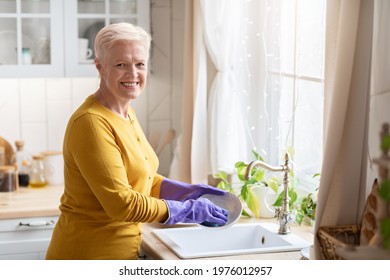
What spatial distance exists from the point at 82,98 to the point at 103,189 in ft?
5.06

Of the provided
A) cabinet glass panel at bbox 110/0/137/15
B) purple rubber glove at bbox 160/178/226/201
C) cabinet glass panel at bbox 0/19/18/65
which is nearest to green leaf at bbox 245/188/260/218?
purple rubber glove at bbox 160/178/226/201

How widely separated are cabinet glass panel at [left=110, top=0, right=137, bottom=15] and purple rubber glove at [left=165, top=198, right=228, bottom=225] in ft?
4.31

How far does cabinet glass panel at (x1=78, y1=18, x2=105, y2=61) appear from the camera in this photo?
3.46 metres

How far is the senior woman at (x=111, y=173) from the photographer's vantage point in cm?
222

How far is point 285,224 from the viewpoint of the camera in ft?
8.88

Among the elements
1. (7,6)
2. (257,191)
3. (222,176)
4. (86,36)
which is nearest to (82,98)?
(86,36)

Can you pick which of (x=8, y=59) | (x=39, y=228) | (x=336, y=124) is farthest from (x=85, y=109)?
(x=8, y=59)

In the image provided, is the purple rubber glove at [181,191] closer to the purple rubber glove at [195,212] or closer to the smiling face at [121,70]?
the purple rubber glove at [195,212]

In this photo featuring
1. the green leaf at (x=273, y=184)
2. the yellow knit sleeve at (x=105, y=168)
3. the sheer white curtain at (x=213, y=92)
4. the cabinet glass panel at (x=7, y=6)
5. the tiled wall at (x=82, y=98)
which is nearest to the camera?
the yellow knit sleeve at (x=105, y=168)

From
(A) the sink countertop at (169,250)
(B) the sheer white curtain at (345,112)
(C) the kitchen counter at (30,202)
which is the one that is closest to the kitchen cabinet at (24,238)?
(C) the kitchen counter at (30,202)

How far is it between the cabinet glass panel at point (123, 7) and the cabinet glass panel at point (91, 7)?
44mm

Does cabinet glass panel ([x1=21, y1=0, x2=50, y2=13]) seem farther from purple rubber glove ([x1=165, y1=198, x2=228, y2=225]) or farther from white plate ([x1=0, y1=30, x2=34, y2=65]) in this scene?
purple rubber glove ([x1=165, y1=198, x2=228, y2=225])

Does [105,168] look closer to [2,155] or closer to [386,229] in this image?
[386,229]

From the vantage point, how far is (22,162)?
3.54 m
